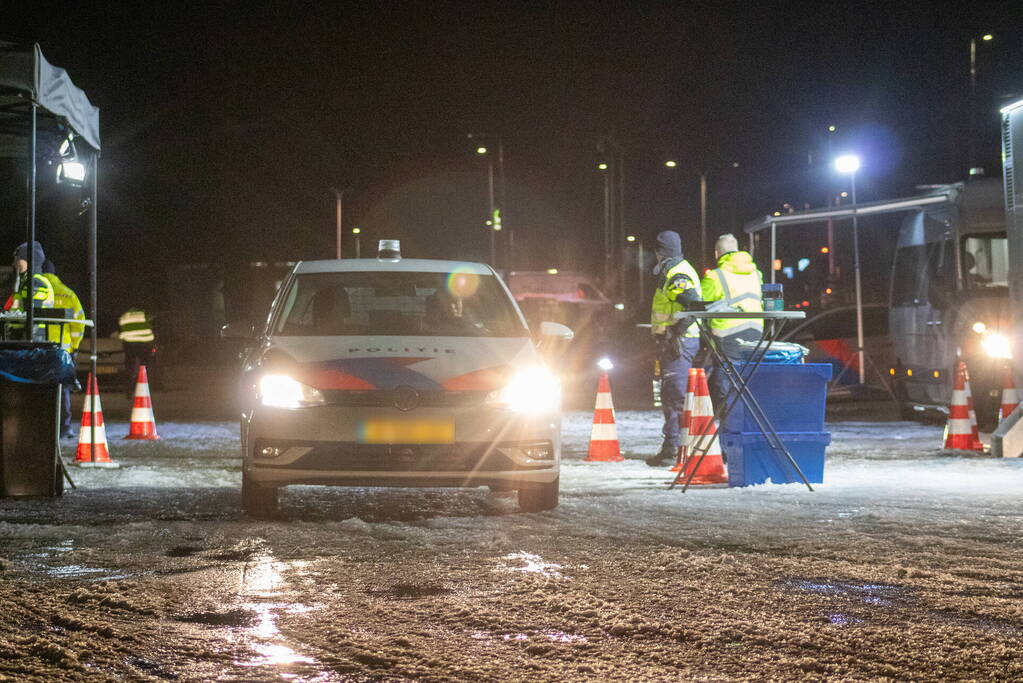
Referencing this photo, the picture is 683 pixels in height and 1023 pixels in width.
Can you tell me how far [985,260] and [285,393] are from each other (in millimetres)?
10893

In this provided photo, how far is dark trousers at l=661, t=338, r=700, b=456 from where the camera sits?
12.3m

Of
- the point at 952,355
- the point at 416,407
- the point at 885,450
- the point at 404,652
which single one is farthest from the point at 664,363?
the point at 404,652

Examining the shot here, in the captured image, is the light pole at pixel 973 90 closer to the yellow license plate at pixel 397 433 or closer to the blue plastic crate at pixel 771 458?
the blue plastic crate at pixel 771 458

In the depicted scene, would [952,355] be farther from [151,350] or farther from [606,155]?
[606,155]

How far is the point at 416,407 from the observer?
8.52 meters

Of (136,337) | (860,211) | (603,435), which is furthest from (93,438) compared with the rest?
(860,211)

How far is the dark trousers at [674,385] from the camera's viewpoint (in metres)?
12.3

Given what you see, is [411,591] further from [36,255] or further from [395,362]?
[36,255]

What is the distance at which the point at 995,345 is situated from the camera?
52.7 ft

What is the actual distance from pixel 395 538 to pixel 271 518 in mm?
1161

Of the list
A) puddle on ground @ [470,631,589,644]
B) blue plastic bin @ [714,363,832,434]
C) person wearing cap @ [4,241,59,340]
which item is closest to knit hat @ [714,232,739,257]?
blue plastic bin @ [714,363,832,434]

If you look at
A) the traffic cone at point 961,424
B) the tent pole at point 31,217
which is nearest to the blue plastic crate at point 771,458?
the traffic cone at point 961,424

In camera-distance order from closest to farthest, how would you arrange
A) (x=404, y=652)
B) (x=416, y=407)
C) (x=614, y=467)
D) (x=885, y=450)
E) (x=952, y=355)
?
(x=404, y=652)
(x=416, y=407)
(x=614, y=467)
(x=885, y=450)
(x=952, y=355)

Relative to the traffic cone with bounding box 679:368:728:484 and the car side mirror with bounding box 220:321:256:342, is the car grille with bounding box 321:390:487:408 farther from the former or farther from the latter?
the traffic cone with bounding box 679:368:728:484
